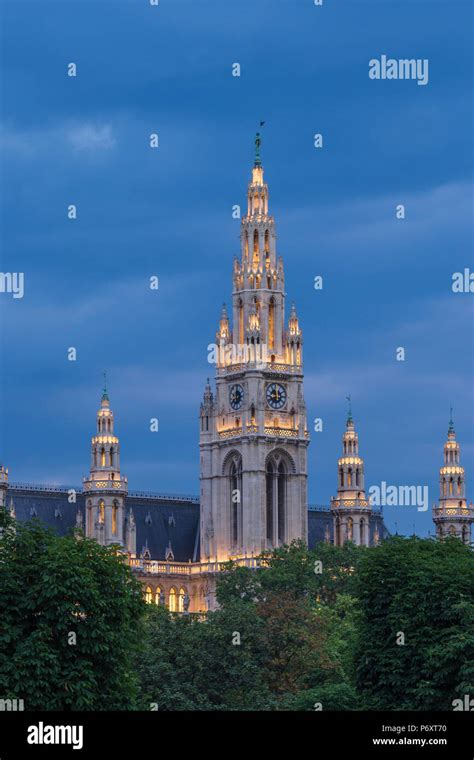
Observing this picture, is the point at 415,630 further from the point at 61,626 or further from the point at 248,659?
the point at 248,659

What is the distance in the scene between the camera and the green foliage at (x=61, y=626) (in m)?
91.2

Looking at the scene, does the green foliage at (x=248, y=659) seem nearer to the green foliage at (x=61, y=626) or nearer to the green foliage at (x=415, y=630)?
the green foliage at (x=415, y=630)

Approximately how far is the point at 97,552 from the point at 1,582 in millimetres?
9439

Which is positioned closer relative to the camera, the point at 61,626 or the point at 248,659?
the point at 61,626

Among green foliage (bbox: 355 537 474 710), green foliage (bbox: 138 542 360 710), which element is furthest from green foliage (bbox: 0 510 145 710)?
green foliage (bbox: 138 542 360 710)

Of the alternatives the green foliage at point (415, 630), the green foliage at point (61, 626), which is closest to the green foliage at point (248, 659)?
the green foliage at point (415, 630)

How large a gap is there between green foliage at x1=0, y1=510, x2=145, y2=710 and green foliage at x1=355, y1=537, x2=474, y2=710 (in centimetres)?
1371

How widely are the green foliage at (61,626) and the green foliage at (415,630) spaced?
13.7m

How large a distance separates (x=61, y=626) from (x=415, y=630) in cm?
2114

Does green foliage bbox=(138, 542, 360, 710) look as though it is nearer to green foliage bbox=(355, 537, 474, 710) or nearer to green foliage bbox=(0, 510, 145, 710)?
green foliage bbox=(355, 537, 474, 710)

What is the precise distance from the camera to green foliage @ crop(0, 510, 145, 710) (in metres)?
91.2

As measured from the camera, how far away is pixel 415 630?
107250mm

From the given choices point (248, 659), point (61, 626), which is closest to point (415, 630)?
point (61, 626)
